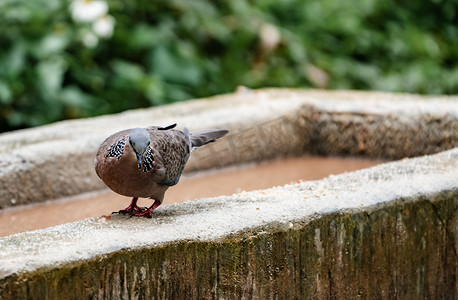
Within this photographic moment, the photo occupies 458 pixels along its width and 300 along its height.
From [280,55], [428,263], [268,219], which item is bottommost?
[428,263]

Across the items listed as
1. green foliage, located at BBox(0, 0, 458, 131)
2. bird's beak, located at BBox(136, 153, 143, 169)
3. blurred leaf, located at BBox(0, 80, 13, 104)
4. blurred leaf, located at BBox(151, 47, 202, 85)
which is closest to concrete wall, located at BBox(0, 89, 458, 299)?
bird's beak, located at BBox(136, 153, 143, 169)

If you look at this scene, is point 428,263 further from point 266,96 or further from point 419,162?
point 266,96

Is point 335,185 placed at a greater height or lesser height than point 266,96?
lesser

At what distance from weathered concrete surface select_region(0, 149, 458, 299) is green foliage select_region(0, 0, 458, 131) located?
3.77m

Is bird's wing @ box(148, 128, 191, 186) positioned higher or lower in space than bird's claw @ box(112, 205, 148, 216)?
higher

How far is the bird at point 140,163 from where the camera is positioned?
297 centimetres

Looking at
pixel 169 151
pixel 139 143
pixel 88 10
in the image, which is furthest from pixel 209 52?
pixel 139 143

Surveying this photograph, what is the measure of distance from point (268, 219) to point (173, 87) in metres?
4.71

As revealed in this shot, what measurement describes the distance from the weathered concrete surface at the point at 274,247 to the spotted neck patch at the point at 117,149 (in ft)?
0.95

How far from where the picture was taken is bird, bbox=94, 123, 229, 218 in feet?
9.76

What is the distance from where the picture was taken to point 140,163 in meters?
2.93

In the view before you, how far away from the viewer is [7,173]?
14.1ft

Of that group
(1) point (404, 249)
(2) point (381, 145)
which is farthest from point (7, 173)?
(2) point (381, 145)

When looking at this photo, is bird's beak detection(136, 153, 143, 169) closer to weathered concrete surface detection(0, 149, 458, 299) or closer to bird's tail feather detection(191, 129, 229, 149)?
weathered concrete surface detection(0, 149, 458, 299)
